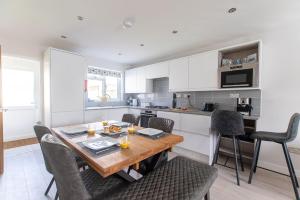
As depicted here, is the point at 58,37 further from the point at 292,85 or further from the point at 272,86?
the point at 292,85

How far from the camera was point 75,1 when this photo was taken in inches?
67.6

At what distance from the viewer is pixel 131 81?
4555 mm

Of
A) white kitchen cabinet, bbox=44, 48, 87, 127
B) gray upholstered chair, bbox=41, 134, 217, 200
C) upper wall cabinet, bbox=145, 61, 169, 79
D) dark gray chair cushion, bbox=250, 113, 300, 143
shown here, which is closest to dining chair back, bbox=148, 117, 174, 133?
gray upholstered chair, bbox=41, 134, 217, 200

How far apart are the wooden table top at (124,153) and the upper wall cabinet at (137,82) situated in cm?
264

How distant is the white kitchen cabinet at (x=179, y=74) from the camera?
125 inches

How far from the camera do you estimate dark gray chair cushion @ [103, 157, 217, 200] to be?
98 cm

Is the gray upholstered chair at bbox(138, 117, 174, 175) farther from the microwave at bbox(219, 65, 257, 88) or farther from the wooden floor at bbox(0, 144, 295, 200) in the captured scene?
the microwave at bbox(219, 65, 257, 88)

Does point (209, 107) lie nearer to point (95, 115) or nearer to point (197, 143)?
point (197, 143)

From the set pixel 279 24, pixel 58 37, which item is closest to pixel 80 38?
pixel 58 37

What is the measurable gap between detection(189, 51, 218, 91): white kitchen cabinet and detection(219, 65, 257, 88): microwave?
134mm

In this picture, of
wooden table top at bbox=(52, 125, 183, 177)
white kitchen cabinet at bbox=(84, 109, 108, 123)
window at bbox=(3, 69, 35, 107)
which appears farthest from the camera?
window at bbox=(3, 69, 35, 107)

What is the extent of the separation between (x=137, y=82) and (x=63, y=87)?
6.41 feet

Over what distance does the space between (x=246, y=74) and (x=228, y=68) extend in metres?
0.30

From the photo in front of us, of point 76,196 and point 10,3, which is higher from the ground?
point 10,3
